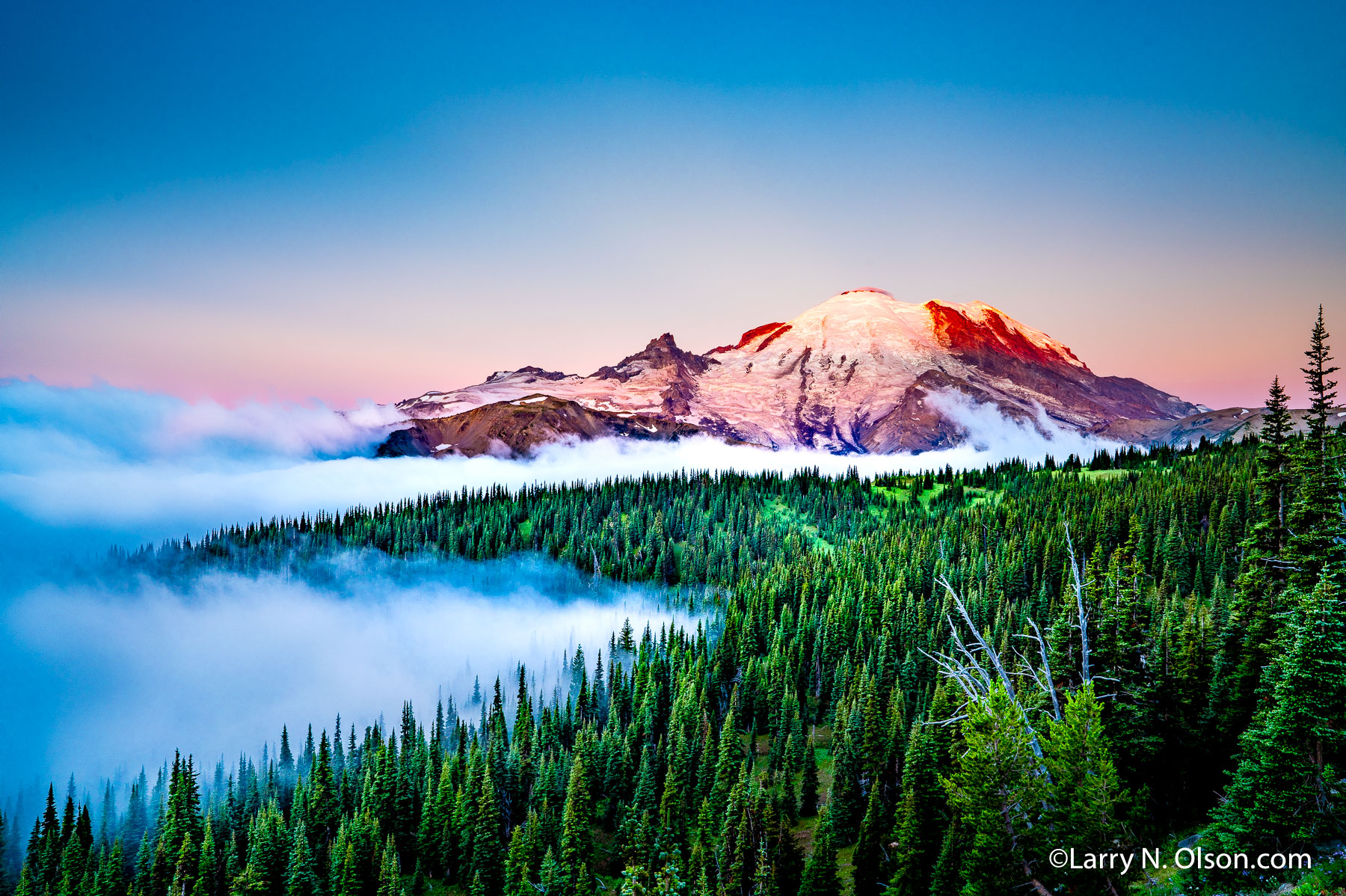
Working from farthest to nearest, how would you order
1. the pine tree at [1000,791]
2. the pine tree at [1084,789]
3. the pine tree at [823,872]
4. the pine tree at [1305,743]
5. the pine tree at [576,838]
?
the pine tree at [576,838], the pine tree at [823,872], the pine tree at [1305,743], the pine tree at [1000,791], the pine tree at [1084,789]

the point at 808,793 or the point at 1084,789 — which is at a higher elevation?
the point at 1084,789

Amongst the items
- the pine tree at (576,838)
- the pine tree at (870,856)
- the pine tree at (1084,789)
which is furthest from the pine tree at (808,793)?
the pine tree at (1084,789)

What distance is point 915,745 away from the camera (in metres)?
68.9

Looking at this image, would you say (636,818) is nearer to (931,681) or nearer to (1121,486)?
(931,681)

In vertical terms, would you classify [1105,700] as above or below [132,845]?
above

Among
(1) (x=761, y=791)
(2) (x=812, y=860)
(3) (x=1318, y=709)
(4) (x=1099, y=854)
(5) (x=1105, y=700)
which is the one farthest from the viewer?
(1) (x=761, y=791)

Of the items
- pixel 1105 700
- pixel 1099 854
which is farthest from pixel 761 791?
pixel 1099 854

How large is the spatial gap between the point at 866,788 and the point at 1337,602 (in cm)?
6867

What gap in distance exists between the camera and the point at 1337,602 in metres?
32.8

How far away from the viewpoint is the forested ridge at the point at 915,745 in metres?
32.1

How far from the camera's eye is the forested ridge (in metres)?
32.1

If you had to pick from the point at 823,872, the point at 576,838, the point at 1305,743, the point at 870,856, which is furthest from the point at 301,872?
the point at 1305,743

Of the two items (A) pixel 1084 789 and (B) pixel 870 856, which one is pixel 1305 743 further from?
(B) pixel 870 856

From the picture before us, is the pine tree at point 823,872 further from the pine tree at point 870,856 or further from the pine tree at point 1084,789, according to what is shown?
the pine tree at point 1084,789
